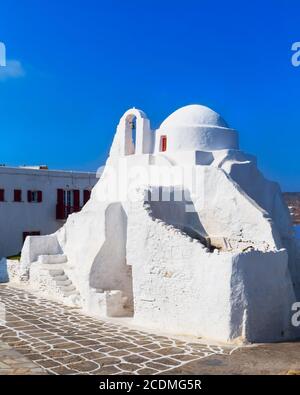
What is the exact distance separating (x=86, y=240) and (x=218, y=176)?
15.2 ft

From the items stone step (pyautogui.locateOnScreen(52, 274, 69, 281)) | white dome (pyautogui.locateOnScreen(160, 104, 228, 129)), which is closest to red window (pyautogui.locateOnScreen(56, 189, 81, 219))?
stone step (pyautogui.locateOnScreen(52, 274, 69, 281))

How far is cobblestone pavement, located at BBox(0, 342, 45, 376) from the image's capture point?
7891 mm

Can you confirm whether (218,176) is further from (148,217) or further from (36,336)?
(36,336)

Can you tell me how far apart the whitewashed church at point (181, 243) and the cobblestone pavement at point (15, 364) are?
362 cm

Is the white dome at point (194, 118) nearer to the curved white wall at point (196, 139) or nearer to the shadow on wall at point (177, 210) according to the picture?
the curved white wall at point (196, 139)

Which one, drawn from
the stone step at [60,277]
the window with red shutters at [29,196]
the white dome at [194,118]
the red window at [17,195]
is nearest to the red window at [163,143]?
the white dome at [194,118]

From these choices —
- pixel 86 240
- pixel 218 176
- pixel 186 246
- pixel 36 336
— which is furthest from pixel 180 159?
pixel 36 336

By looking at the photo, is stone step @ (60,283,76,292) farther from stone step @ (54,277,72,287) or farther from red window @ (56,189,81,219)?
red window @ (56,189,81,219)

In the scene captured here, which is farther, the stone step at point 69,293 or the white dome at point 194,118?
the white dome at point 194,118

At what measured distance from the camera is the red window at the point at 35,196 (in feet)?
82.5

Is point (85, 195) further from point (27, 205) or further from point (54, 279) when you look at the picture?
point (54, 279)

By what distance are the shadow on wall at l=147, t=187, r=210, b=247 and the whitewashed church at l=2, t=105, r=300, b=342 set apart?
0.03 meters

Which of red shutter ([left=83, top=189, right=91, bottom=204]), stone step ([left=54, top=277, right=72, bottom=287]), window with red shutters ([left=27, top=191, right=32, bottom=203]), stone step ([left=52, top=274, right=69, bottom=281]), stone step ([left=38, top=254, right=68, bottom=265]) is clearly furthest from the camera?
red shutter ([left=83, top=189, right=91, bottom=204])

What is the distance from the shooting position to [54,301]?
14914 mm
